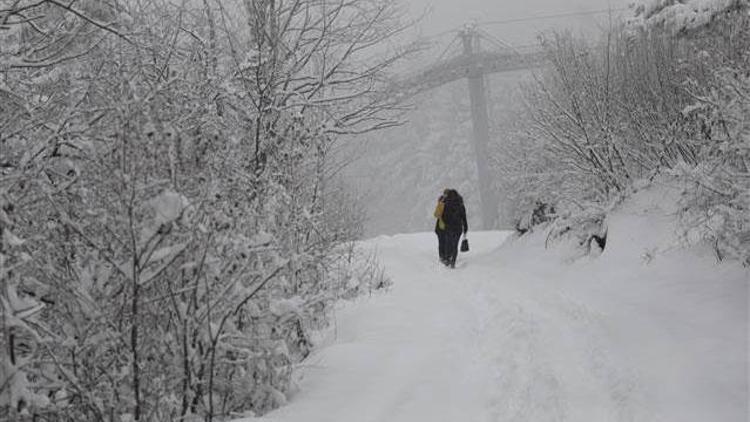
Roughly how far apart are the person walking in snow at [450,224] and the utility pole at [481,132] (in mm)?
21825

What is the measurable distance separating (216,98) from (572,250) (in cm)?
710

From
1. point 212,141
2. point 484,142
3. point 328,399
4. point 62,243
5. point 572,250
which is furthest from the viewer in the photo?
point 484,142

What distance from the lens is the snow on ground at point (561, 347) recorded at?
4.31 meters

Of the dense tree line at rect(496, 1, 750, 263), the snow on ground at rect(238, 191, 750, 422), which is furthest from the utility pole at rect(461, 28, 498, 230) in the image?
the snow on ground at rect(238, 191, 750, 422)

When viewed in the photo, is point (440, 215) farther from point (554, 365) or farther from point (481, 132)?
point (481, 132)

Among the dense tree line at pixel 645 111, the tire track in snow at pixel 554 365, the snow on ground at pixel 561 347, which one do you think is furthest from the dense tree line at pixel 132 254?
the dense tree line at pixel 645 111

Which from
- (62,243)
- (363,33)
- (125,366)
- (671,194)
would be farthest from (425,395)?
(671,194)

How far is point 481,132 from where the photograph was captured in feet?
123

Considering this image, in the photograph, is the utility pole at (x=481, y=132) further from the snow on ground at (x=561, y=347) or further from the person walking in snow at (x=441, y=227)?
the snow on ground at (x=561, y=347)

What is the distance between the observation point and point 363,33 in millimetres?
8188

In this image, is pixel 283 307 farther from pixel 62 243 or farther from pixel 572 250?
pixel 572 250

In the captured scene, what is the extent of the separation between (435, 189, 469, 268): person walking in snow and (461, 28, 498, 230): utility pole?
2182 centimetres

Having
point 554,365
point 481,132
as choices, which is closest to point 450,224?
point 554,365

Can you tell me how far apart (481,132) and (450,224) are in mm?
26392
